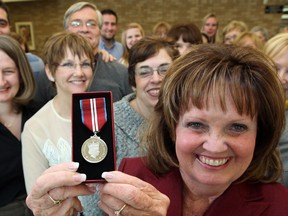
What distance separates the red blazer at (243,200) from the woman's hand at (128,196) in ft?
0.68

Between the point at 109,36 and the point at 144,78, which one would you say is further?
the point at 109,36

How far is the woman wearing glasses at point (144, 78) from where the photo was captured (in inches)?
69.0

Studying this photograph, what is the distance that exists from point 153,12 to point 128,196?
762 centimetres

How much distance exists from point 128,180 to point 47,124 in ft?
3.52

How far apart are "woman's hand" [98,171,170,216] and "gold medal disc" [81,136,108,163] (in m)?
0.06

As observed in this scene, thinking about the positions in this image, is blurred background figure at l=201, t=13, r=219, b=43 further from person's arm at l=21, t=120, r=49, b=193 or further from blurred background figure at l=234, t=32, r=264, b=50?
person's arm at l=21, t=120, r=49, b=193

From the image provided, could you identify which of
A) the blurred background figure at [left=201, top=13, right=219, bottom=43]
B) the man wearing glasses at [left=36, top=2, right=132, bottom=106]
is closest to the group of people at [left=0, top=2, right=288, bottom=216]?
the man wearing glasses at [left=36, top=2, right=132, bottom=106]

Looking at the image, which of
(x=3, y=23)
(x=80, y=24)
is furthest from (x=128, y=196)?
(x=3, y=23)

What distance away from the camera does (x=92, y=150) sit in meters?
0.91

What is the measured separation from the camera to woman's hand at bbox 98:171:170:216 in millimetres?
869

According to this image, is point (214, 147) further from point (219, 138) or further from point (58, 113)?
point (58, 113)

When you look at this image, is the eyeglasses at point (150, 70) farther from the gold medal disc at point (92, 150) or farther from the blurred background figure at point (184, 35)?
the blurred background figure at point (184, 35)

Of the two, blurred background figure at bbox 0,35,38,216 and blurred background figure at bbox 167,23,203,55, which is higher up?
blurred background figure at bbox 167,23,203,55

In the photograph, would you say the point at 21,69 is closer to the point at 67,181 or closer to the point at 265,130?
the point at 67,181
